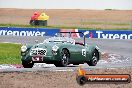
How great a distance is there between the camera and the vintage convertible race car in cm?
1670

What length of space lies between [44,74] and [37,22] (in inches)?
1245

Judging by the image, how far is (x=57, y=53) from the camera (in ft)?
55.3

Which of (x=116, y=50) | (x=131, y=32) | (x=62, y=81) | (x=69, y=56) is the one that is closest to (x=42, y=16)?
(x=131, y=32)

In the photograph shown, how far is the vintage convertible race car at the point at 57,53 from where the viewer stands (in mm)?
16703

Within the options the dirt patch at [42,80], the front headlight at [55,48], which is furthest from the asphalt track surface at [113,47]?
the dirt patch at [42,80]

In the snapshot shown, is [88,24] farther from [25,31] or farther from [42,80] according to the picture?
[42,80]

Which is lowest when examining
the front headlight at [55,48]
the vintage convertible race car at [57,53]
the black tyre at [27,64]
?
the black tyre at [27,64]

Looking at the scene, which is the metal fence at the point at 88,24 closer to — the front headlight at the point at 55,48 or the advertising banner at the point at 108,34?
the advertising banner at the point at 108,34

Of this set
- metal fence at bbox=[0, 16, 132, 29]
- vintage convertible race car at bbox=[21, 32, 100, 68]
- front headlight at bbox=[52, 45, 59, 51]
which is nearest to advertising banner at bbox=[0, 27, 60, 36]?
metal fence at bbox=[0, 16, 132, 29]

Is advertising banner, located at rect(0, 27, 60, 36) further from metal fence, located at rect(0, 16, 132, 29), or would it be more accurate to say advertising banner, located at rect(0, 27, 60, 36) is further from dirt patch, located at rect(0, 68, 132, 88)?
dirt patch, located at rect(0, 68, 132, 88)

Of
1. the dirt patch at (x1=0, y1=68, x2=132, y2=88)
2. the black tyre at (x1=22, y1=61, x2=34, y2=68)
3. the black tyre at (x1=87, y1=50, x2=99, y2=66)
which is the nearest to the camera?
the dirt patch at (x1=0, y1=68, x2=132, y2=88)
